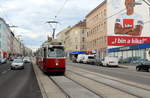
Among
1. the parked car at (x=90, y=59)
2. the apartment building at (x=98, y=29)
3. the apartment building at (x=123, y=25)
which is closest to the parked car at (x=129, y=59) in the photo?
the parked car at (x=90, y=59)

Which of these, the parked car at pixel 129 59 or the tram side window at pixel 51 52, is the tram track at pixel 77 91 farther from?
the parked car at pixel 129 59

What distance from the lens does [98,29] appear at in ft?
245

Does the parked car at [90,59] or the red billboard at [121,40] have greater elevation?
the red billboard at [121,40]

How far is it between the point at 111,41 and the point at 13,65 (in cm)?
3466

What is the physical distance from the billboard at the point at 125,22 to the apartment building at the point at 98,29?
185cm

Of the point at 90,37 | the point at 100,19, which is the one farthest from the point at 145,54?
the point at 90,37

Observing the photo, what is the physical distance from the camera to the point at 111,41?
6556cm

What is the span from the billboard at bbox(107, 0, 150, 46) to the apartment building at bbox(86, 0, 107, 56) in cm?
→ 185

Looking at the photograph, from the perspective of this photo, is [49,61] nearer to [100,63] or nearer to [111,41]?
[100,63]

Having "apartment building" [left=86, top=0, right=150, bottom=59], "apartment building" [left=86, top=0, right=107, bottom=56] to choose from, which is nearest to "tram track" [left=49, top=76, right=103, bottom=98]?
"apartment building" [left=86, top=0, right=150, bottom=59]

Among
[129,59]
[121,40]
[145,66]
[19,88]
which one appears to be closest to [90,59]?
[121,40]

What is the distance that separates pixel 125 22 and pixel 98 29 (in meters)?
10.5

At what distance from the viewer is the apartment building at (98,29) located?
224ft

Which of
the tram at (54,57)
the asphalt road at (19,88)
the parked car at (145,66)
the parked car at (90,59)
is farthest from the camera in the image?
the parked car at (90,59)
